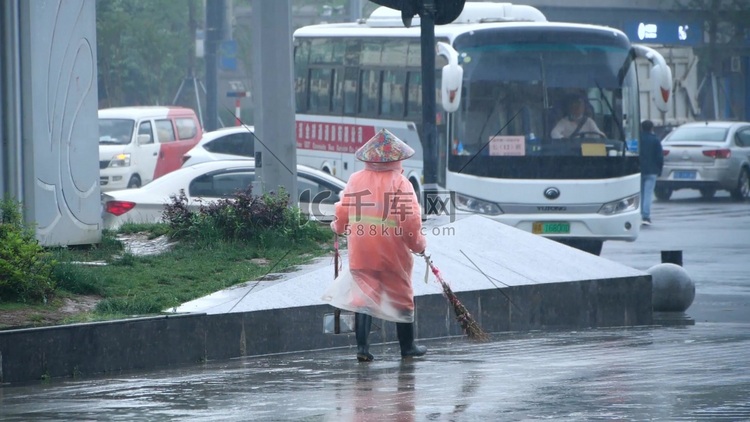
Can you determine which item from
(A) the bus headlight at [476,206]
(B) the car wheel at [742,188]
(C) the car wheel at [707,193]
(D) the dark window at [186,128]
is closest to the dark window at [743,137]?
(B) the car wheel at [742,188]

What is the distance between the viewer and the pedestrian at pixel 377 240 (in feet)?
31.6

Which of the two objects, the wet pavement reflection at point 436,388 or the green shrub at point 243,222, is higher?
→ the green shrub at point 243,222

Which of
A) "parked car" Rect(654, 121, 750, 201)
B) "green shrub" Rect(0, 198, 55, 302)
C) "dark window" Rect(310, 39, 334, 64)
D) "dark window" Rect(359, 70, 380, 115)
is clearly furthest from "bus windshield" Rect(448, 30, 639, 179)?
"parked car" Rect(654, 121, 750, 201)

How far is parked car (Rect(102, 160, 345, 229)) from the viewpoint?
1753 centimetres

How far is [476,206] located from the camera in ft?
64.7

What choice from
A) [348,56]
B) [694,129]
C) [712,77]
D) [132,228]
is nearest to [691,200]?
[694,129]

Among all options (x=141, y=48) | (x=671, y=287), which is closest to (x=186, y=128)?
(x=141, y=48)

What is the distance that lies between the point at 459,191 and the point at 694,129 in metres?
14.8

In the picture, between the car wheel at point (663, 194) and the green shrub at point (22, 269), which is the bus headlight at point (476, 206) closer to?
the green shrub at point (22, 269)

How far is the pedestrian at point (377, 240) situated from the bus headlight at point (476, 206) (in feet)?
32.4

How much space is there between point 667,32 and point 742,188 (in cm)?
1735

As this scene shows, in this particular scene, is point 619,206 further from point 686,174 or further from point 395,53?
point 686,174

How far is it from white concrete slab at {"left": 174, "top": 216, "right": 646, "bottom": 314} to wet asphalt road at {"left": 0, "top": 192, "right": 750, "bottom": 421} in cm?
47

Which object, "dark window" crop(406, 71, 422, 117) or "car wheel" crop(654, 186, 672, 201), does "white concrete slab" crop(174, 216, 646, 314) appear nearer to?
"dark window" crop(406, 71, 422, 117)
